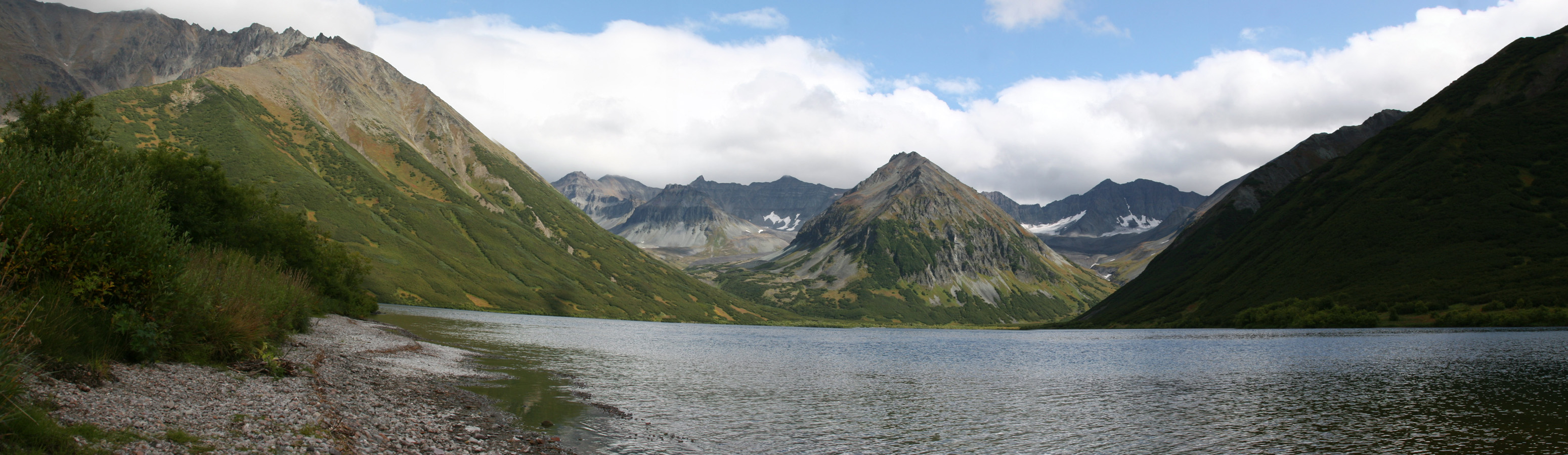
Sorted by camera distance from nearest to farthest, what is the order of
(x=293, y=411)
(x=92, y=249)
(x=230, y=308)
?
(x=293, y=411), (x=92, y=249), (x=230, y=308)

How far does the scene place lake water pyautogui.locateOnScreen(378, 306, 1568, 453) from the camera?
3456cm

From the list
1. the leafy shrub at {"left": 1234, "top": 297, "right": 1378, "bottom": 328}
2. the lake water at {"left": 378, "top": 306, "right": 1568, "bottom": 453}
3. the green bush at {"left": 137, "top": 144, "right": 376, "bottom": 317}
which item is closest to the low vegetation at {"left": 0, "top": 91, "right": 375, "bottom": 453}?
the lake water at {"left": 378, "top": 306, "right": 1568, "bottom": 453}

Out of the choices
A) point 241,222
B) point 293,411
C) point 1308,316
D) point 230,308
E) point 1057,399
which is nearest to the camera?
point 293,411

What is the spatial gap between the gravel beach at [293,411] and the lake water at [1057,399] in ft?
13.1

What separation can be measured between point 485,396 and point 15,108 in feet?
191

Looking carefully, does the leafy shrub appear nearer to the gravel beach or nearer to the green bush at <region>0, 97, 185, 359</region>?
the gravel beach

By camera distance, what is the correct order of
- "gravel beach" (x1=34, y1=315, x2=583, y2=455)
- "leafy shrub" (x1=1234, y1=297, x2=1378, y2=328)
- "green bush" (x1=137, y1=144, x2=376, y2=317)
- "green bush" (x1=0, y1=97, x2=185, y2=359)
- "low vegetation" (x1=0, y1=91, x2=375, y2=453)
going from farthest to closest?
"leafy shrub" (x1=1234, y1=297, x2=1378, y2=328) → "green bush" (x1=137, y1=144, x2=376, y2=317) → "green bush" (x1=0, y1=97, x2=185, y2=359) → "gravel beach" (x1=34, y1=315, x2=583, y2=455) → "low vegetation" (x1=0, y1=91, x2=375, y2=453)

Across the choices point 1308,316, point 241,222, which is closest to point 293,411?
point 241,222

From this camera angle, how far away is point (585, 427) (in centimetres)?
3403

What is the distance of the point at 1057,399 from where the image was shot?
175ft

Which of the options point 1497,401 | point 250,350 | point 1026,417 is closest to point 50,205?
point 250,350

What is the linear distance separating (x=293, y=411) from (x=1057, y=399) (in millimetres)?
48516

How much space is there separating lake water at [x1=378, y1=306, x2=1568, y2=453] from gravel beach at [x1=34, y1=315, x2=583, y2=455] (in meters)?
3.98

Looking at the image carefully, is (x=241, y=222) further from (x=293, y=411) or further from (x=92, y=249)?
(x=293, y=411)
